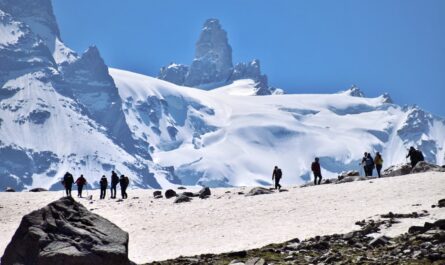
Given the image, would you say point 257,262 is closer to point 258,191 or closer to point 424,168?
point 258,191

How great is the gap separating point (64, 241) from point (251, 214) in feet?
63.2

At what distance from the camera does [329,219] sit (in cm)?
3572

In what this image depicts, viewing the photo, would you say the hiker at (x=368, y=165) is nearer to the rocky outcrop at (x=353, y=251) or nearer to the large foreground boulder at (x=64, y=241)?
the rocky outcrop at (x=353, y=251)

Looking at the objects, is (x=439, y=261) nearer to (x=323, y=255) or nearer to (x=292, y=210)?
(x=323, y=255)

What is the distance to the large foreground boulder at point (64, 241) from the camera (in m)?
21.8

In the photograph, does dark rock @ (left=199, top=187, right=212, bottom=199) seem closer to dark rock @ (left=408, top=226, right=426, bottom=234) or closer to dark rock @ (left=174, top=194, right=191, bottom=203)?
dark rock @ (left=174, top=194, right=191, bottom=203)

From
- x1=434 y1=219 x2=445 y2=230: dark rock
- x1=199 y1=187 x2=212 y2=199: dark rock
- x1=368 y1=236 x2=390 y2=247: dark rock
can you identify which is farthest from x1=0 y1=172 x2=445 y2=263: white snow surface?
x1=368 y1=236 x2=390 y2=247: dark rock

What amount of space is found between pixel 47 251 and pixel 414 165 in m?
37.0

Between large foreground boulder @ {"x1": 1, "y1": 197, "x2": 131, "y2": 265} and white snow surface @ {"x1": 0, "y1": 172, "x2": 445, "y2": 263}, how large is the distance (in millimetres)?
7084

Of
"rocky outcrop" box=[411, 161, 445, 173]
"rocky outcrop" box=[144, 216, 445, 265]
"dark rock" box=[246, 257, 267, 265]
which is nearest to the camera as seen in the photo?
"rocky outcrop" box=[144, 216, 445, 265]

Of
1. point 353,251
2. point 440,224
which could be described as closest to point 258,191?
point 440,224

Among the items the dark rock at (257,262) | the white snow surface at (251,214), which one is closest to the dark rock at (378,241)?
the white snow surface at (251,214)

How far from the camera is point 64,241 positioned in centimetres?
2239

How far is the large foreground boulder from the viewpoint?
858 inches
